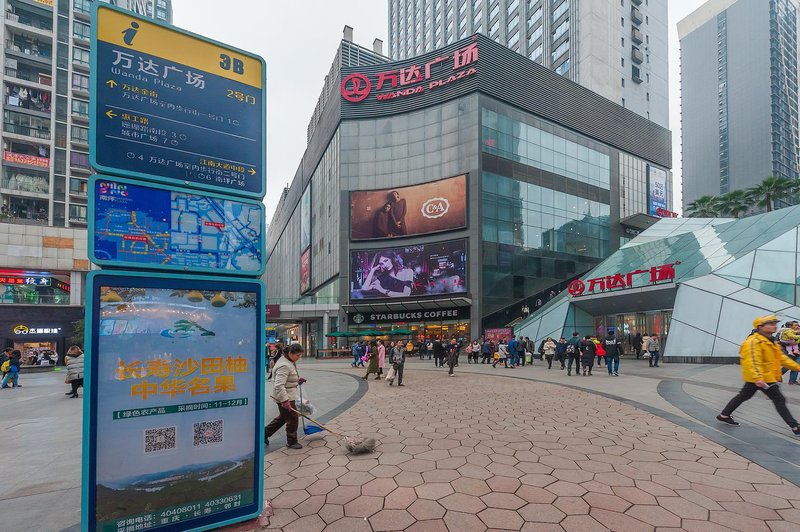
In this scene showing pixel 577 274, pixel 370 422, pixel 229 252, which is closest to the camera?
pixel 229 252

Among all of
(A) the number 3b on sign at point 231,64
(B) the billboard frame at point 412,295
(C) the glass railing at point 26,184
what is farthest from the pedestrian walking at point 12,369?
(C) the glass railing at point 26,184

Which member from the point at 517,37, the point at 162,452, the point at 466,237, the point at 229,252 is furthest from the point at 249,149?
the point at 517,37

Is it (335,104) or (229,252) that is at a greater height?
(335,104)

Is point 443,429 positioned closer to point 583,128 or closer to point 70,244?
point 70,244

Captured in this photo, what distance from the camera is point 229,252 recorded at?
3617 millimetres

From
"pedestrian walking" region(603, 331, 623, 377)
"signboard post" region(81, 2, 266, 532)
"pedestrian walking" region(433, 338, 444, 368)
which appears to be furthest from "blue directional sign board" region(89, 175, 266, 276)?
"pedestrian walking" region(433, 338, 444, 368)

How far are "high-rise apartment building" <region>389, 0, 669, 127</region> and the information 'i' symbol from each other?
5827 centimetres

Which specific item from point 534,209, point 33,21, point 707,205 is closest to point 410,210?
point 534,209

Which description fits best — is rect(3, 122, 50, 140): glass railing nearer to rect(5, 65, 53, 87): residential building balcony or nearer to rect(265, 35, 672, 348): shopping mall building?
rect(5, 65, 53, 87): residential building balcony

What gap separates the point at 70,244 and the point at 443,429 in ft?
127

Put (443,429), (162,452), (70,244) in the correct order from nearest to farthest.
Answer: (162,452), (443,429), (70,244)

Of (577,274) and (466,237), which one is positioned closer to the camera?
(466,237)

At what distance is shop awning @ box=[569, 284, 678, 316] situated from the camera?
21.4m

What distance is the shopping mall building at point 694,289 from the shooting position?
17.4 m
